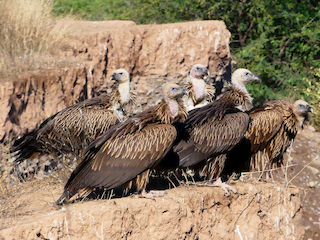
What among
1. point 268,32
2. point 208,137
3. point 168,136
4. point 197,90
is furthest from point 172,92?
point 268,32

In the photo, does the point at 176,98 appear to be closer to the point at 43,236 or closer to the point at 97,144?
the point at 97,144

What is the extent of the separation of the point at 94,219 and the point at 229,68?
6113mm

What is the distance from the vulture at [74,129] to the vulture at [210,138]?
1.31 meters

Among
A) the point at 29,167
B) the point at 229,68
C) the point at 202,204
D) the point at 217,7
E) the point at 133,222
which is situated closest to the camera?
the point at 133,222

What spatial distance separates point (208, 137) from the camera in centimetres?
622

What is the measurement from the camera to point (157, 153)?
18.4ft

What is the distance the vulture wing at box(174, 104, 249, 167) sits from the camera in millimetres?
6148

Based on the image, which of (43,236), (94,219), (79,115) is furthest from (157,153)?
(79,115)

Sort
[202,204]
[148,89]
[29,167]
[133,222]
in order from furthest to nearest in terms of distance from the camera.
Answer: [148,89] < [29,167] < [202,204] < [133,222]

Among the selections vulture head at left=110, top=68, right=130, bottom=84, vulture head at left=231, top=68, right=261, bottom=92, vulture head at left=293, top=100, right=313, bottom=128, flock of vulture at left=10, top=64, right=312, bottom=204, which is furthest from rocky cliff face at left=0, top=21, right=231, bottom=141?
vulture head at left=293, top=100, right=313, bottom=128

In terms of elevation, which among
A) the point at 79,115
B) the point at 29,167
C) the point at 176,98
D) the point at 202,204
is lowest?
the point at 29,167

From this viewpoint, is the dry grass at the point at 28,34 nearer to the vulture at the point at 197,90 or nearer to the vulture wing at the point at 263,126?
the vulture at the point at 197,90

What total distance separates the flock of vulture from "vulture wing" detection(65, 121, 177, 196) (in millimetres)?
11

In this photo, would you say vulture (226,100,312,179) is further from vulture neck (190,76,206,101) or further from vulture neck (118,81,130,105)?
vulture neck (118,81,130,105)
